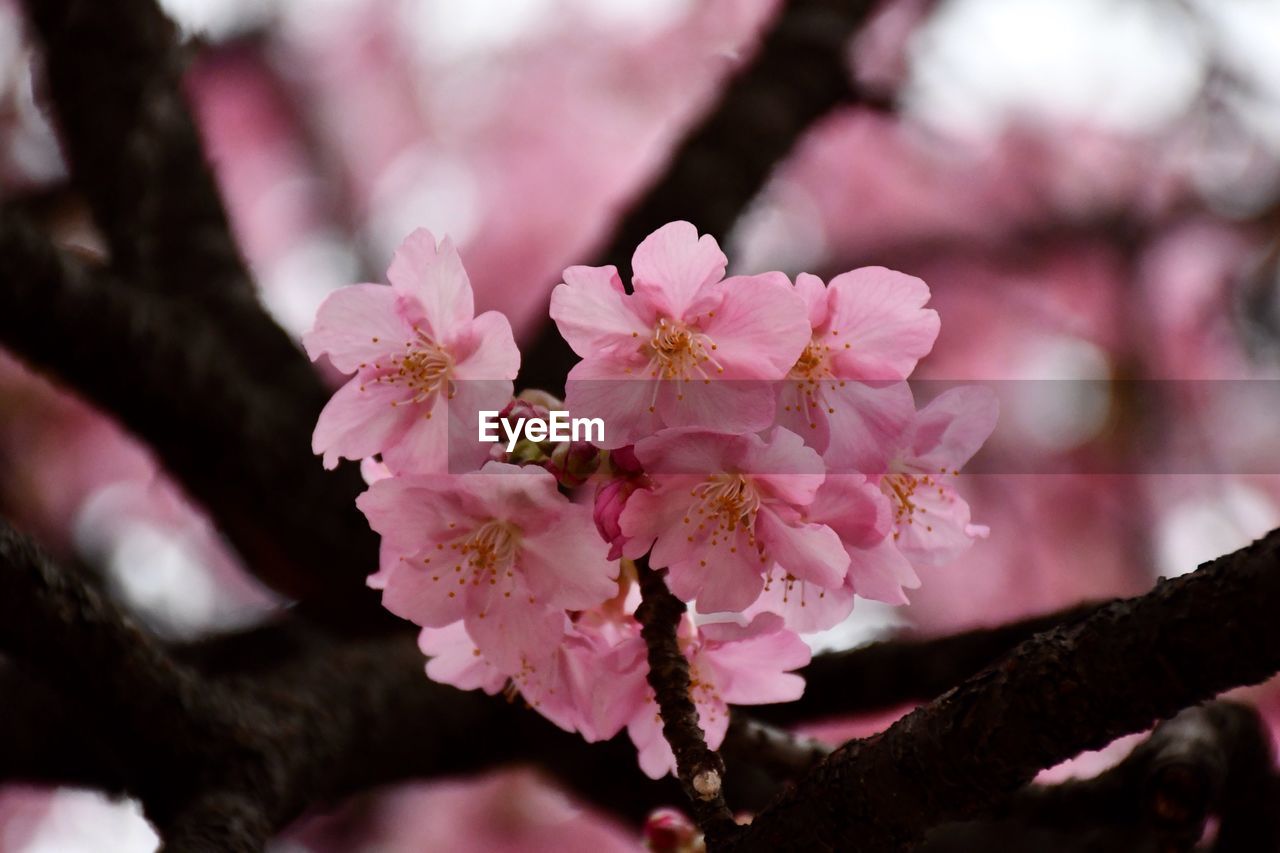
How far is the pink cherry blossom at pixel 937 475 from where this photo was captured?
0.83 metres

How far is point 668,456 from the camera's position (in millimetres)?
703

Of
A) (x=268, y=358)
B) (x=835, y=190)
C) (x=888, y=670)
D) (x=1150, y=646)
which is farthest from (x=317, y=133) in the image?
(x=1150, y=646)

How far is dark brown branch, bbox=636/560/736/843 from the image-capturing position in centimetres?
68

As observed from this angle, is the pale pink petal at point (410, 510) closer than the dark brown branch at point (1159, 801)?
Yes

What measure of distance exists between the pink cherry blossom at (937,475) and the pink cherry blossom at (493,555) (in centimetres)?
24

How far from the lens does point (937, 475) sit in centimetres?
87

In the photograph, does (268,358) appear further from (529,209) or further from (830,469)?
(529,209)

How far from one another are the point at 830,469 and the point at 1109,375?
2.57 meters

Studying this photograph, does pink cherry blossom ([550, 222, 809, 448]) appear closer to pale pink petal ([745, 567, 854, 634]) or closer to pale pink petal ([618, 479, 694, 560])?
pale pink petal ([618, 479, 694, 560])

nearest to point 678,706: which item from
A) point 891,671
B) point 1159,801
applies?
point 1159,801

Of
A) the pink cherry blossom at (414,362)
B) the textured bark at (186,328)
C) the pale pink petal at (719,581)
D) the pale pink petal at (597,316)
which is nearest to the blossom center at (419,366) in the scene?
the pink cherry blossom at (414,362)

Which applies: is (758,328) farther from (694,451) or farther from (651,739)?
(651,739)

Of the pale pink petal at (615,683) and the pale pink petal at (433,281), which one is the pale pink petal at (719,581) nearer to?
the pale pink petal at (615,683)

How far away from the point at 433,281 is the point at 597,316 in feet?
0.42
